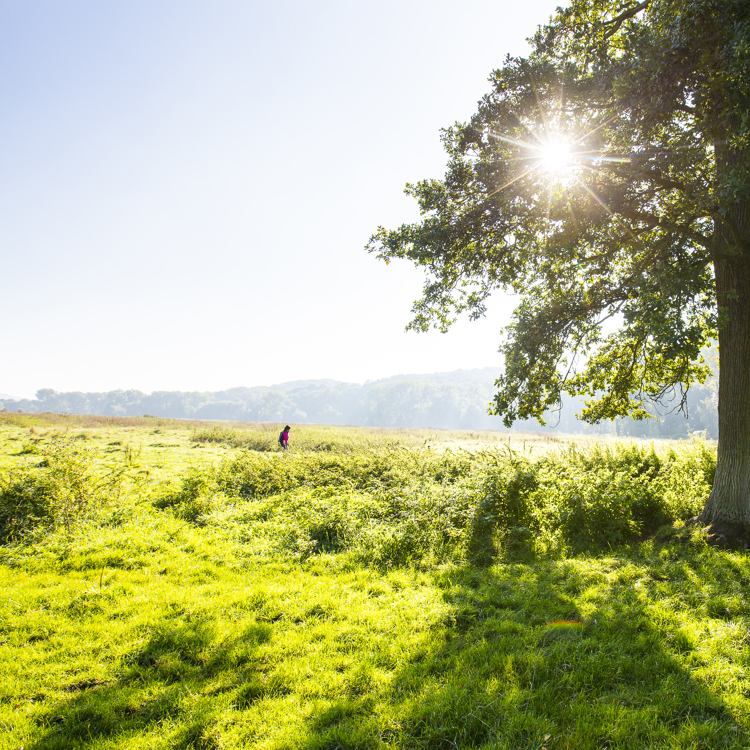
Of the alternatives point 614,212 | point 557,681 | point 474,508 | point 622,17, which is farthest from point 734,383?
point 622,17

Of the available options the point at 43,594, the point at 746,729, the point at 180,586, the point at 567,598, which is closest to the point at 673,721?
the point at 746,729

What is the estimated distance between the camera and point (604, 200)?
8508 millimetres

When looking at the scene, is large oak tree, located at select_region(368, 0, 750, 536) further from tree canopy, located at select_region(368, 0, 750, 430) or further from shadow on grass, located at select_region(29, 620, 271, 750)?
shadow on grass, located at select_region(29, 620, 271, 750)

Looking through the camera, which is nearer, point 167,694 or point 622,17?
point 167,694

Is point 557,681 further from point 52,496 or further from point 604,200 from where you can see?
point 52,496

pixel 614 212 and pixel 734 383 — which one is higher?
pixel 614 212

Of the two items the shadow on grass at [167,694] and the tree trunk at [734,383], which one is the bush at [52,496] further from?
the tree trunk at [734,383]

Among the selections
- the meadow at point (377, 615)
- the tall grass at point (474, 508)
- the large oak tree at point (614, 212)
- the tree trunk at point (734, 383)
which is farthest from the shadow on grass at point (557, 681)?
the large oak tree at point (614, 212)

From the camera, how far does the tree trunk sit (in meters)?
7.57

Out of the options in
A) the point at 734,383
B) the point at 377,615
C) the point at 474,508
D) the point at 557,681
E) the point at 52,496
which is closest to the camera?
the point at 557,681

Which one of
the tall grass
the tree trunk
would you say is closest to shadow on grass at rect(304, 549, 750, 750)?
the tree trunk

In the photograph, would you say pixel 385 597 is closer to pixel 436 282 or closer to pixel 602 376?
pixel 436 282

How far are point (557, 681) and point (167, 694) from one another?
3.94m

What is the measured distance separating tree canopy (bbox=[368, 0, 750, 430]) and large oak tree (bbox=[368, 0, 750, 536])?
4 centimetres
